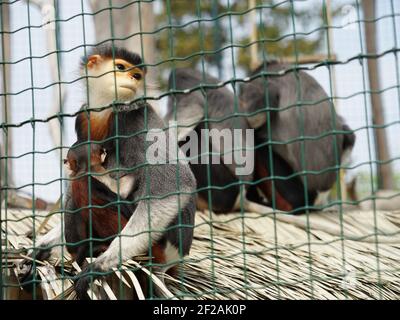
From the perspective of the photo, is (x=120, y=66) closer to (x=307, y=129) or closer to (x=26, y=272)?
(x=26, y=272)

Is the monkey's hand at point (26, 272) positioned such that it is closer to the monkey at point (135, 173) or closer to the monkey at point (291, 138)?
the monkey at point (135, 173)

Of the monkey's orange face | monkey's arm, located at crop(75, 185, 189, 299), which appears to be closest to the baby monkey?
monkey's arm, located at crop(75, 185, 189, 299)

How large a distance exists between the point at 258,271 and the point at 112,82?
125 cm

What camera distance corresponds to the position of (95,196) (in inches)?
185

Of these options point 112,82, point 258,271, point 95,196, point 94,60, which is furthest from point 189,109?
point 258,271

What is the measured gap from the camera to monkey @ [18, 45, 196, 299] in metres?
4.39

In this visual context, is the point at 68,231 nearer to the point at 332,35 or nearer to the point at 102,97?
the point at 102,97

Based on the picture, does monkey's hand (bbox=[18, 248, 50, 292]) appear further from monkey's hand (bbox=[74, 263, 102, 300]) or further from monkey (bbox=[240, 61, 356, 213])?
monkey (bbox=[240, 61, 356, 213])

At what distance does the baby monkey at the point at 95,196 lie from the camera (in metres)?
4.68

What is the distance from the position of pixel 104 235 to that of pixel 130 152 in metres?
0.46

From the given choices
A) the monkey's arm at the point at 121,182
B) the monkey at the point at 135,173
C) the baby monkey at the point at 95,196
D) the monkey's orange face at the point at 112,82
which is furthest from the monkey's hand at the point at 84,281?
the monkey's orange face at the point at 112,82

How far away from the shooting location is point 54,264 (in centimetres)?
473
